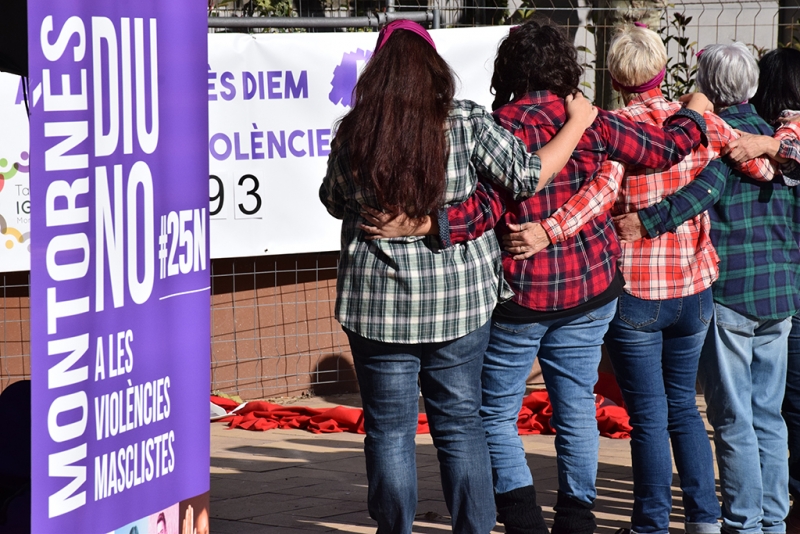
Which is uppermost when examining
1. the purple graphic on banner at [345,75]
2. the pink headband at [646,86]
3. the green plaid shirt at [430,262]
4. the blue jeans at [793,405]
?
the purple graphic on banner at [345,75]

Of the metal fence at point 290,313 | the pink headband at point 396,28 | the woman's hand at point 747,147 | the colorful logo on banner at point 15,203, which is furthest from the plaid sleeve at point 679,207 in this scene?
the colorful logo on banner at point 15,203

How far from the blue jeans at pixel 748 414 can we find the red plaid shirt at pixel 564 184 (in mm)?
640

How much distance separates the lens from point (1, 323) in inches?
230

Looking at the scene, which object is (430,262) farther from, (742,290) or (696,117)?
(742,290)

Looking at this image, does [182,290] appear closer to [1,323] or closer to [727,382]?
[727,382]

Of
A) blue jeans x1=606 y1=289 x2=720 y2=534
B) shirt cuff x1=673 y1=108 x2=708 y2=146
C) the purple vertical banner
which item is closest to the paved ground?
blue jeans x1=606 y1=289 x2=720 y2=534

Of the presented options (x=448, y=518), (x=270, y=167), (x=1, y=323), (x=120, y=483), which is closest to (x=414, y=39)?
(x=120, y=483)

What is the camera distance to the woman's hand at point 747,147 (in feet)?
11.7

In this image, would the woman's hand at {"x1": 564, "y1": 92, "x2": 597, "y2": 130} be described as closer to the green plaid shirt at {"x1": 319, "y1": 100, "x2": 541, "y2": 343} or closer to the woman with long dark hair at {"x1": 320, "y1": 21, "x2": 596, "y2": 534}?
the woman with long dark hair at {"x1": 320, "y1": 21, "x2": 596, "y2": 534}

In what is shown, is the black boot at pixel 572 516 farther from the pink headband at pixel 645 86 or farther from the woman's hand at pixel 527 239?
the pink headband at pixel 645 86

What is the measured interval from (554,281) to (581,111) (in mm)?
529

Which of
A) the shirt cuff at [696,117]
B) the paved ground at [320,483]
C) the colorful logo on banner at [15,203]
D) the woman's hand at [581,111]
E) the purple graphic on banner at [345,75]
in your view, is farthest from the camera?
the purple graphic on banner at [345,75]

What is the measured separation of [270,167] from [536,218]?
118 inches

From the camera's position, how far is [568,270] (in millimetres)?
3303
